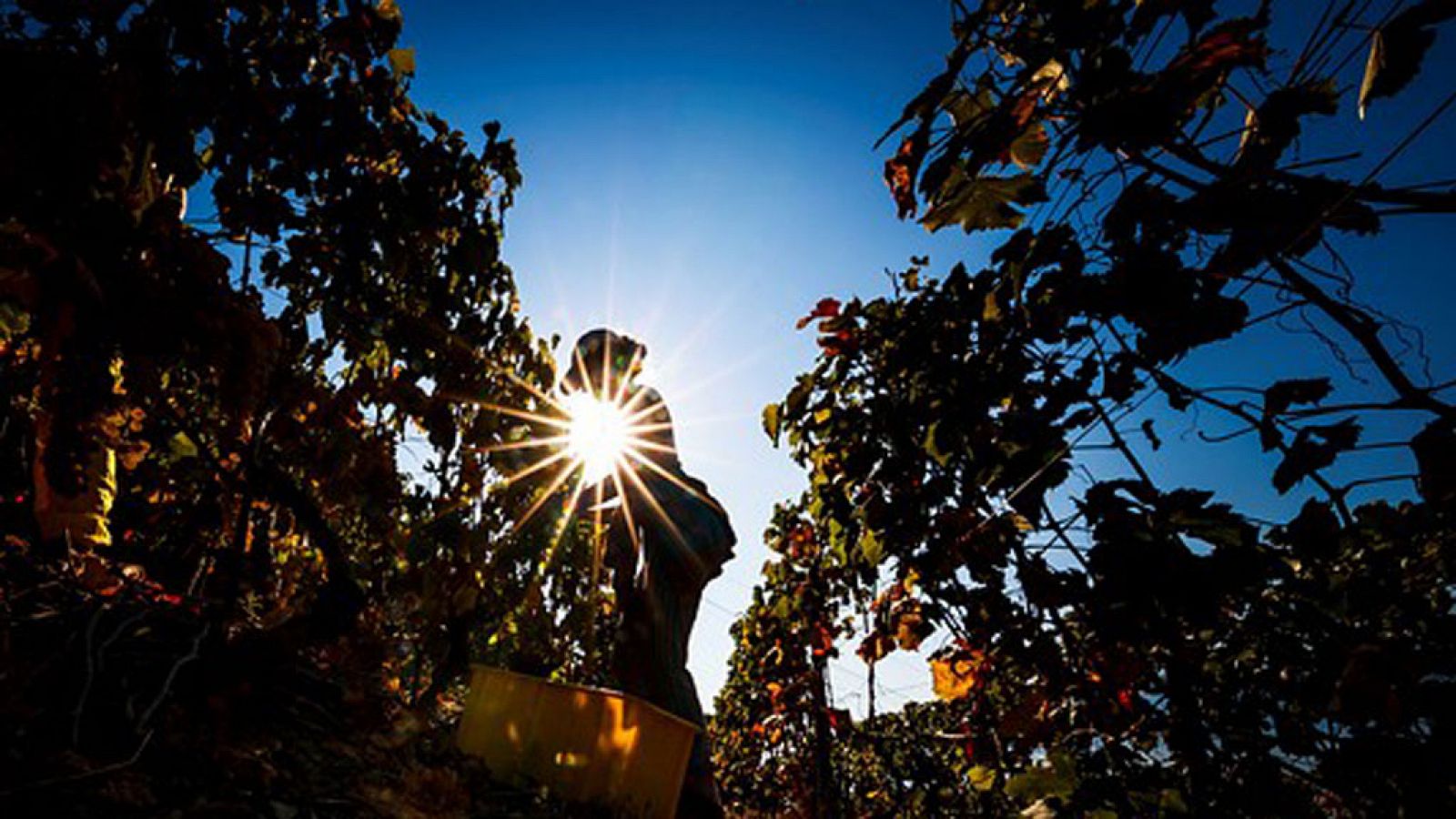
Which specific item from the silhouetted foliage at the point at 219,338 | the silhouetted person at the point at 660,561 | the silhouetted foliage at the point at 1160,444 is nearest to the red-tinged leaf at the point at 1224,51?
the silhouetted foliage at the point at 1160,444

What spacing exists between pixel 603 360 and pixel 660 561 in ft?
4.62

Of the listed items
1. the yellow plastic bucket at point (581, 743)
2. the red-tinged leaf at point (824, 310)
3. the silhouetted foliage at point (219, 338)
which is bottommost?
the yellow plastic bucket at point (581, 743)

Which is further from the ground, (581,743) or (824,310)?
(824,310)

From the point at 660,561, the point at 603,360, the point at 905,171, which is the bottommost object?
the point at 660,561

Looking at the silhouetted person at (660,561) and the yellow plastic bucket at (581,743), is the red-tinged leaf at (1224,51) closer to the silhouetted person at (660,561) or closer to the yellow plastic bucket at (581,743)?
the yellow plastic bucket at (581,743)

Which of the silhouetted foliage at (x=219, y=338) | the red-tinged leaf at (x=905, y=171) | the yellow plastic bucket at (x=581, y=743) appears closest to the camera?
the silhouetted foliage at (x=219, y=338)

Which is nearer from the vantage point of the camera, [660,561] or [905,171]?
[905,171]

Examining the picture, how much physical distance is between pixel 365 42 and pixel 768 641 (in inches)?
340

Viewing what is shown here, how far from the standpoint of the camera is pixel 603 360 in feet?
13.9

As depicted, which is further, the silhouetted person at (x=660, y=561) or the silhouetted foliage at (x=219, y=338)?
the silhouetted person at (x=660, y=561)

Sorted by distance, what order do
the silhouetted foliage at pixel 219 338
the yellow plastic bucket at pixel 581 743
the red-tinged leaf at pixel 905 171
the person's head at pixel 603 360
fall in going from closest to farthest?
the silhouetted foliage at pixel 219 338
the red-tinged leaf at pixel 905 171
the yellow plastic bucket at pixel 581 743
the person's head at pixel 603 360

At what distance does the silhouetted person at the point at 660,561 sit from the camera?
351 cm

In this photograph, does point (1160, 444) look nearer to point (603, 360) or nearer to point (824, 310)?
point (824, 310)

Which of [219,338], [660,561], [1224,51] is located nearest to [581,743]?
[660,561]
